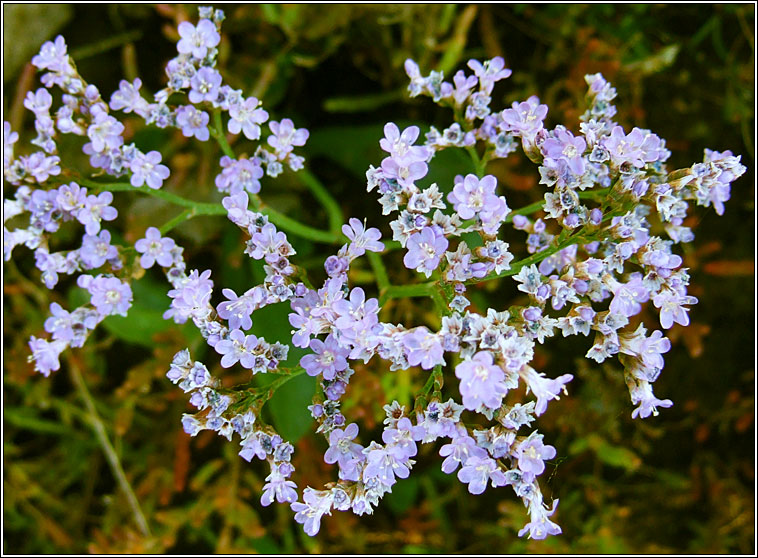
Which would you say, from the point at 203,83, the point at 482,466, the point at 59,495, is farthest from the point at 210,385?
the point at 59,495

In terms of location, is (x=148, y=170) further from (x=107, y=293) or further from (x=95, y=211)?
(x=107, y=293)

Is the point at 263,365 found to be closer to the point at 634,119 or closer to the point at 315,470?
the point at 315,470

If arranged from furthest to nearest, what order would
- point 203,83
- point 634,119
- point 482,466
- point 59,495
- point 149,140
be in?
point 59,495 → point 634,119 → point 149,140 → point 203,83 → point 482,466

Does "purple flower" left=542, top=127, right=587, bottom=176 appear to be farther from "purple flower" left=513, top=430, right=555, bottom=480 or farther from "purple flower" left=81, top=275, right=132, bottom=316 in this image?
"purple flower" left=81, top=275, right=132, bottom=316

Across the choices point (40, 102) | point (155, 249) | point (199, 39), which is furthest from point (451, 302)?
point (40, 102)

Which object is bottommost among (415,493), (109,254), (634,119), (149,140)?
(415,493)
